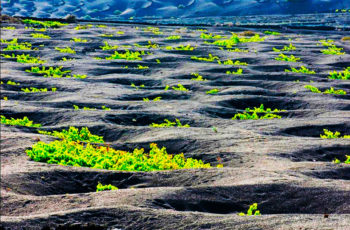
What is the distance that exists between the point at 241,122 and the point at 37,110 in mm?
2839

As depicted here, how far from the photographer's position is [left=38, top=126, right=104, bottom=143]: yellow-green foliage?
607 cm

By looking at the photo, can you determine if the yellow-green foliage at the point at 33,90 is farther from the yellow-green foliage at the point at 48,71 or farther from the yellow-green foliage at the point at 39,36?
the yellow-green foliage at the point at 39,36

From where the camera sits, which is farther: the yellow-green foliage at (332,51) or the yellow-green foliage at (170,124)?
the yellow-green foliage at (332,51)

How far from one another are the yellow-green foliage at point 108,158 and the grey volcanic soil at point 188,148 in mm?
189

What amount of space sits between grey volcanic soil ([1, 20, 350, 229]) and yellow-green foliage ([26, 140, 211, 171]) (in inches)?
7.4

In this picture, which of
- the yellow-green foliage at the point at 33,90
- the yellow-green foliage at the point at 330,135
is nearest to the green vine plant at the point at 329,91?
the yellow-green foliage at the point at 330,135

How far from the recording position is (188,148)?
567 cm

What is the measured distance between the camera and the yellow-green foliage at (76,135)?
19.9 feet

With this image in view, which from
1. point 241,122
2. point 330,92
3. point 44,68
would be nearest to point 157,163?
point 241,122

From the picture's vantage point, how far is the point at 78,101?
7.88 meters

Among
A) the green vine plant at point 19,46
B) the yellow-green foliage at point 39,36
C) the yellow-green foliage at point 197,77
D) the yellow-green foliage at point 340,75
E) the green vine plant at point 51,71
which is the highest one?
the yellow-green foliage at point 39,36

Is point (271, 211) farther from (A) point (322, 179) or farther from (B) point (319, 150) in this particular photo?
(B) point (319, 150)

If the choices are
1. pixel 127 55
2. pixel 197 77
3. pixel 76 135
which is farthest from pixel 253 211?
pixel 127 55

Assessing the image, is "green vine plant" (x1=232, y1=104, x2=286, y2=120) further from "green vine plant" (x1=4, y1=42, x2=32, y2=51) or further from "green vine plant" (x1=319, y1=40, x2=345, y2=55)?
"green vine plant" (x1=4, y1=42, x2=32, y2=51)
